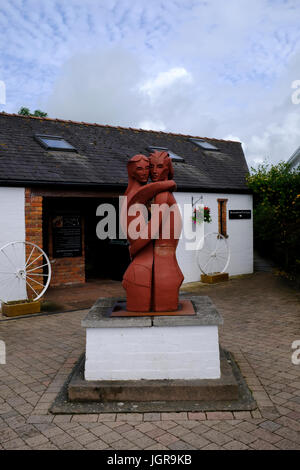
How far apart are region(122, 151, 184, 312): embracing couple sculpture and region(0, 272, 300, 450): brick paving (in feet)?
4.04

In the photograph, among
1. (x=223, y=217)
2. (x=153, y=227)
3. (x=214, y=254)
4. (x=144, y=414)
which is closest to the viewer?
(x=144, y=414)

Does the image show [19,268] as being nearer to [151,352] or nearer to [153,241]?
[153,241]

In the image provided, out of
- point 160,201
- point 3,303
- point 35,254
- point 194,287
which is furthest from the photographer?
point 194,287

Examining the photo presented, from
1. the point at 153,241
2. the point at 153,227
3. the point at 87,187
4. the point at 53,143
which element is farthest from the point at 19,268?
the point at 153,227

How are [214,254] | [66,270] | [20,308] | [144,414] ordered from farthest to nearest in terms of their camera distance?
[214,254]
[66,270]
[20,308]
[144,414]

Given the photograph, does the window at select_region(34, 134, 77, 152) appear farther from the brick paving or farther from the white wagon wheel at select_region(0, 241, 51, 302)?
the brick paving

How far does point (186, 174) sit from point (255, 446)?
9.58 metres

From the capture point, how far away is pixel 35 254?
8672mm

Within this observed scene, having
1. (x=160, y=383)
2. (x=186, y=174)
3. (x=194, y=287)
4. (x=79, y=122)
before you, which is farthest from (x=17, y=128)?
(x=160, y=383)

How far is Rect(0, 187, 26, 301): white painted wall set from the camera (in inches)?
325

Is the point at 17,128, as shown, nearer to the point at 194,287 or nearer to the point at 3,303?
the point at 3,303

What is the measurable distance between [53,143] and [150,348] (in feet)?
25.5

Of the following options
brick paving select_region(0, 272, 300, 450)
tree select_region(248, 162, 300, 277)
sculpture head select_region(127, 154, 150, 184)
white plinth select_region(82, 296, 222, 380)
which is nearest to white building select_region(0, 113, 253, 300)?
tree select_region(248, 162, 300, 277)

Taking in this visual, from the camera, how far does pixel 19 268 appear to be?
840 centimetres
